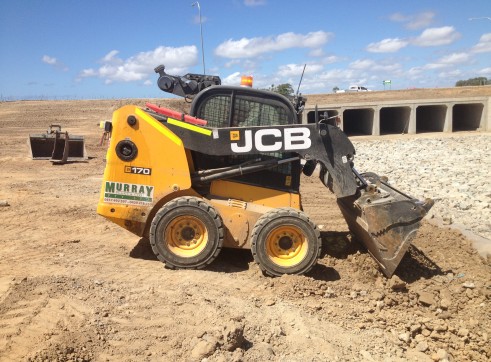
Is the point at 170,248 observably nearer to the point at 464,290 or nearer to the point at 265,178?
the point at 265,178

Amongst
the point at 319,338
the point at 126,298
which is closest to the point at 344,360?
→ the point at 319,338

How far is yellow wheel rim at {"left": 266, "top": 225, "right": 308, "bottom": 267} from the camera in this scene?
5.43 m

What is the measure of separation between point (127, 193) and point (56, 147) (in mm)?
Result: 10968

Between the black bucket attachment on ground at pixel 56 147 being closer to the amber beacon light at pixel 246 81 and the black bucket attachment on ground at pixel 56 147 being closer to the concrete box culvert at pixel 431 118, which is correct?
the amber beacon light at pixel 246 81

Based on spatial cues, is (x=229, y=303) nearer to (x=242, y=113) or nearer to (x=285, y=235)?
(x=285, y=235)

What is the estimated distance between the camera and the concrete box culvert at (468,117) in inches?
1015

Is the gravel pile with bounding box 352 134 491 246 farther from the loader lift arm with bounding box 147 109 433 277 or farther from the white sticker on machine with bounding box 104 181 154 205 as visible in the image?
the white sticker on machine with bounding box 104 181 154 205

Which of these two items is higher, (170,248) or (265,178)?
(265,178)

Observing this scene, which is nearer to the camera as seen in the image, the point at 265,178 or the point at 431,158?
the point at 265,178

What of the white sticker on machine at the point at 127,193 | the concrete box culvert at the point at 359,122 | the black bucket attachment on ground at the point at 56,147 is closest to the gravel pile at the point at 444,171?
the concrete box culvert at the point at 359,122

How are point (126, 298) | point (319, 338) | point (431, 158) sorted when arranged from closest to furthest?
point (319, 338) < point (126, 298) < point (431, 158)

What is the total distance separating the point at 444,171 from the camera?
41.4 ft

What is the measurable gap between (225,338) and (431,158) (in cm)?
1356

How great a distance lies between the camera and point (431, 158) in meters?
15.4
